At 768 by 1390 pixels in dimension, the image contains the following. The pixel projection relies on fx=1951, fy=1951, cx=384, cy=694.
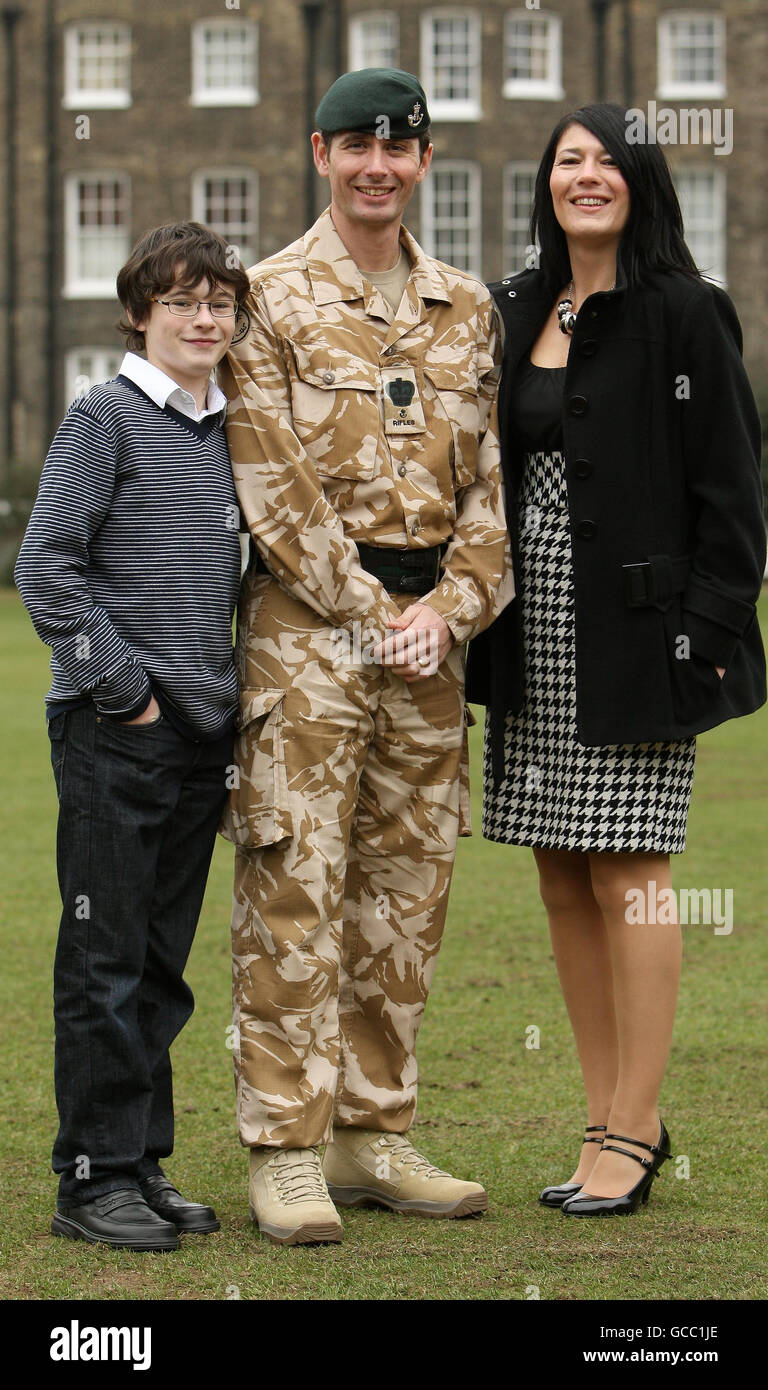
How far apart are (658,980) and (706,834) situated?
20.6 feet

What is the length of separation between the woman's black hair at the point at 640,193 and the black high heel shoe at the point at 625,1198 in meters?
1.97

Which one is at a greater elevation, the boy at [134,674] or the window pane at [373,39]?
the window pane at [373,39]

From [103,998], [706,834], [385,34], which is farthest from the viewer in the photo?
[385,34]

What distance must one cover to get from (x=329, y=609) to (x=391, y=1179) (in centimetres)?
133

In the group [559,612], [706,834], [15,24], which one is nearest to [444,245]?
[15,24]

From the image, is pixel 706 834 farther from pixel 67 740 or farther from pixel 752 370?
pixel 752 370

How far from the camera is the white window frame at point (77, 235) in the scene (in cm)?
4303

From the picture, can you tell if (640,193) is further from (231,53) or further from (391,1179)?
(231,53)

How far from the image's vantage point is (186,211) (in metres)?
42.6

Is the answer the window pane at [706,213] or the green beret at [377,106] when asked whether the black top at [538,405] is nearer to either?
the green beret at [377,106]

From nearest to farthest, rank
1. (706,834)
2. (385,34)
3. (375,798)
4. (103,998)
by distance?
(103,998), (375,798), (706,834), (385,34)

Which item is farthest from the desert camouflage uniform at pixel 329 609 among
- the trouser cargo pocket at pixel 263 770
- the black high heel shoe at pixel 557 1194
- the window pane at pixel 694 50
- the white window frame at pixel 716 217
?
the window pane at pixel 694 50

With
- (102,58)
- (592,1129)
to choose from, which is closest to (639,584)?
(592,1129)

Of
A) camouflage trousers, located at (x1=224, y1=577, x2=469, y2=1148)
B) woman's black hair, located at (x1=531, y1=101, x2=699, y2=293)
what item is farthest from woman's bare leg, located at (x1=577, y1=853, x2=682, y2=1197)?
woman's black hair, located at (x1=531, y1=101, x2=699, y2=293)
